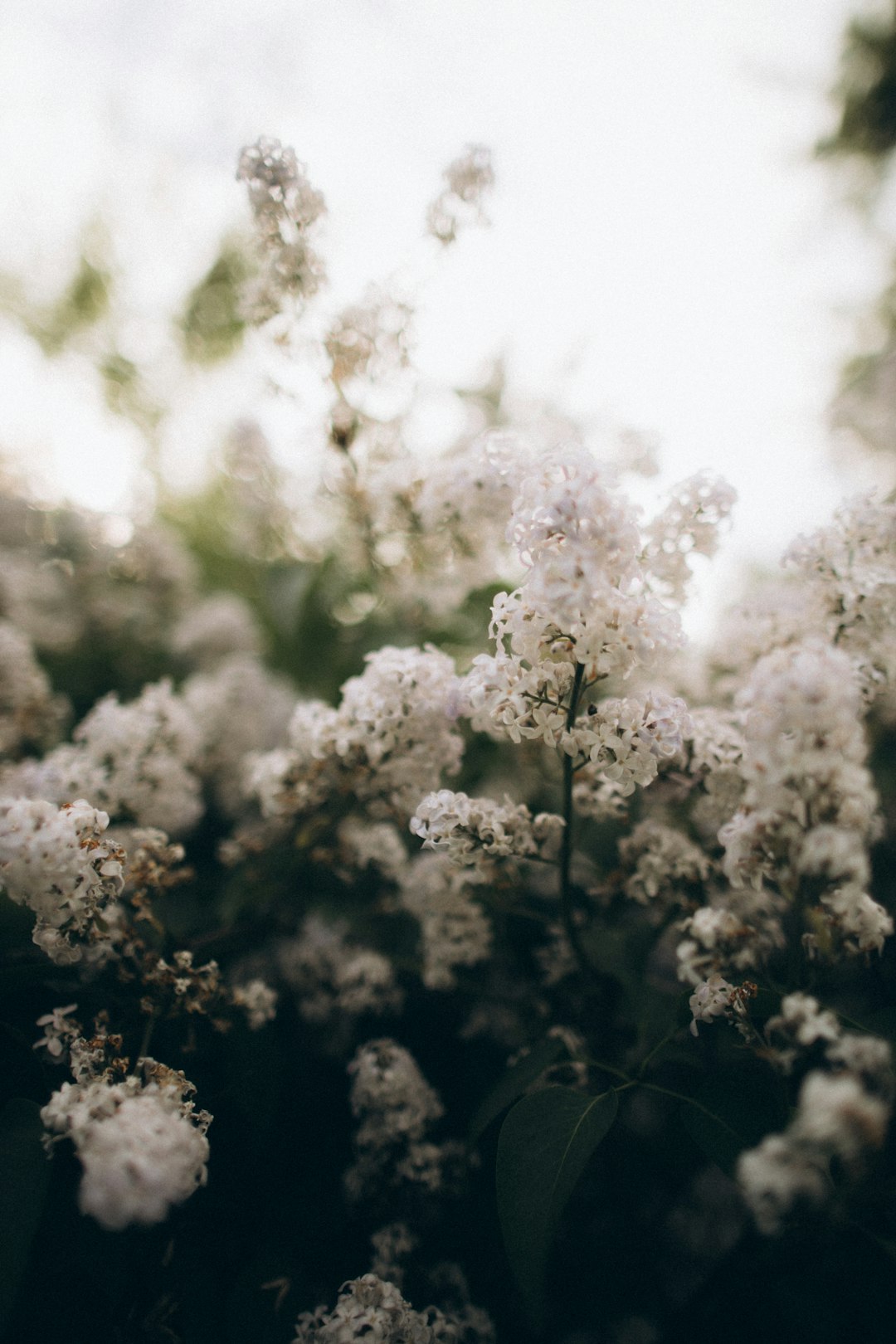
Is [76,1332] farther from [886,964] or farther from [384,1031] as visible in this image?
[886,964]

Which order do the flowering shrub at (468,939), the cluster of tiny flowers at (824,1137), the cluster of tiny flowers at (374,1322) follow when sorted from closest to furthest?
the cluster of tiny flowers at (824,1137) < the flowering shrub at (468,939) < the cluster of tiny flowers at (374,1322)

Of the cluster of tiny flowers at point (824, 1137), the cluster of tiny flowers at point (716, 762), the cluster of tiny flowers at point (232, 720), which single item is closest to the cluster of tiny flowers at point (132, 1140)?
the cluster of tiny flowers at point (824, 1137)

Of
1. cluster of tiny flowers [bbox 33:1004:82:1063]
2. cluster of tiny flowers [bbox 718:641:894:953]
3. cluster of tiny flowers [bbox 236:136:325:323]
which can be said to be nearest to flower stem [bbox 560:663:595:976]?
cluster of tiny flowers [bbox 718:641:894:953]

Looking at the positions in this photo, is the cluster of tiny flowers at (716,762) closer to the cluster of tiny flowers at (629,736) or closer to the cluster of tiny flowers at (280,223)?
the cluster of tiny flowers at (629,736)

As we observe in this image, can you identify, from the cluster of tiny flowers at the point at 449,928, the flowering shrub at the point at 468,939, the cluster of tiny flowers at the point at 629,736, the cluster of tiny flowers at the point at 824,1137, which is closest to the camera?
the cluster of tiny flowers at the point at 824,1137

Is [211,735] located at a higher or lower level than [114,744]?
higher

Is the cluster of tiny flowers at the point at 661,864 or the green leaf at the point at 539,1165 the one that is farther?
the cluster of tiny flowers at the point at 661,864

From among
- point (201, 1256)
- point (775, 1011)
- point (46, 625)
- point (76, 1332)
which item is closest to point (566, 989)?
point (775, 1011)

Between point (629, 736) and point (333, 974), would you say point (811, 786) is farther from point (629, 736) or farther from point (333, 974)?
point (333, 974)

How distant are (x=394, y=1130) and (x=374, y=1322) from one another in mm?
352

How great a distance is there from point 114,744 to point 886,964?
7.03ft

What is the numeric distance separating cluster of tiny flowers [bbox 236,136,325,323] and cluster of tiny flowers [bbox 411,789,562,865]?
1407 millimetres

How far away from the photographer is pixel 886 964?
5.67ft

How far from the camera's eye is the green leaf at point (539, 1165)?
1.13 metres
